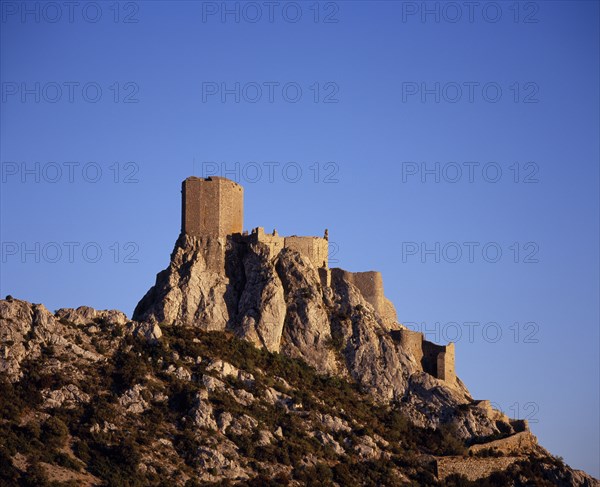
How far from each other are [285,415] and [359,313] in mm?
12883

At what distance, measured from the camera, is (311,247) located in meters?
124

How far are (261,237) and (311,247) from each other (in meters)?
4.36

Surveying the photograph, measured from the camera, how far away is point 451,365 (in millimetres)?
122812

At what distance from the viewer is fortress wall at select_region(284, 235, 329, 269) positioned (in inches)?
4850

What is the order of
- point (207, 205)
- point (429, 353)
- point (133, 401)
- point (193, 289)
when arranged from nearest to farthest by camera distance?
point (133, 401)
point (193, 289)
point (207, 205)
point (429, 353)

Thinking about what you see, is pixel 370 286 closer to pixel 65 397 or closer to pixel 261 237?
pixel 261 237

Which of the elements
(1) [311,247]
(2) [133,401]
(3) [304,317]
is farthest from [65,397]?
(1) [311,247]

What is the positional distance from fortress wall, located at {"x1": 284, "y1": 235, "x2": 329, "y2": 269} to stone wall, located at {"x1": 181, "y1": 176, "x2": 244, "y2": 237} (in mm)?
4910

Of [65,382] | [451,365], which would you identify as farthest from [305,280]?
[65,382]

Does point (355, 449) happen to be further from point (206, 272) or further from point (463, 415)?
point (206, 272)

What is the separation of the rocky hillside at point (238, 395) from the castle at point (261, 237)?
803 mm

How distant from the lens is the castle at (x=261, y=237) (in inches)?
4766

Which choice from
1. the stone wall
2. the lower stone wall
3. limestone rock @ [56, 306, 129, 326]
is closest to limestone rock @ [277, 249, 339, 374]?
the stone wall

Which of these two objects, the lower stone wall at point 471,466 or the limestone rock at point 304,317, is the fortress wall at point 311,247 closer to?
the limestone rock at point 304,317
